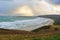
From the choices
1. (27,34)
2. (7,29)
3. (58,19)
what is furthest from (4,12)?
(27,34)

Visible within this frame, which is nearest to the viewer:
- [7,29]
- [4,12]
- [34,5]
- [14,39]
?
[14,39]

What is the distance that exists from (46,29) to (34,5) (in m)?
1.03

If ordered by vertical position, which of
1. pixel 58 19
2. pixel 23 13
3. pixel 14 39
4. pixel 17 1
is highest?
pixel 17 1

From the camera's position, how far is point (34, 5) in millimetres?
2051

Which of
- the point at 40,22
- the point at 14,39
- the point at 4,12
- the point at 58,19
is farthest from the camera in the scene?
the point at 4,12

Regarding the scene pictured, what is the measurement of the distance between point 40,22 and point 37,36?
0.23 m

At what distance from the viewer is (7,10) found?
1902 mm

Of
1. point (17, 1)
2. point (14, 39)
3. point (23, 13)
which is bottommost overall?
point (14, 39)

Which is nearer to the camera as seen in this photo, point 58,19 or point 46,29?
point 46,29

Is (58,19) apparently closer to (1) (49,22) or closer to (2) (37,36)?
(1) (49,22)

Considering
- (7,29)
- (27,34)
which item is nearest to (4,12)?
(7,29)

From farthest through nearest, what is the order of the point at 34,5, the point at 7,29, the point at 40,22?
the point at 34,5 < the point at 40,22 < the point at 7,29

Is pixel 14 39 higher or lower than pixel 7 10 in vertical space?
lower

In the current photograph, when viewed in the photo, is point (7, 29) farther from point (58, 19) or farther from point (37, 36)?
point (58, 19)
